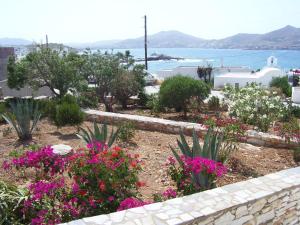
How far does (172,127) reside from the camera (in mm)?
8289

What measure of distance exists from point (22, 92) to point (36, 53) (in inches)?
232

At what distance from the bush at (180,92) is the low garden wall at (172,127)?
8.16 feet

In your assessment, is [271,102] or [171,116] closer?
[271,102]

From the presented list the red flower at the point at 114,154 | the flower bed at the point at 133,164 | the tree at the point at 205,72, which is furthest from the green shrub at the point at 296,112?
the tree at the point at 205,72

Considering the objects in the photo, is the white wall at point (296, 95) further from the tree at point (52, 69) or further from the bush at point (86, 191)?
the bush at point (86, 191)

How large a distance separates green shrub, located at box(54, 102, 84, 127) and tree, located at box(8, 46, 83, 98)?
2935mm

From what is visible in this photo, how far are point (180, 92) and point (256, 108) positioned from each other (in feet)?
8.97

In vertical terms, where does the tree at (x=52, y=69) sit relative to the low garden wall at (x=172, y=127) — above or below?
above

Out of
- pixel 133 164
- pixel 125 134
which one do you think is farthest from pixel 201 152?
pixel 125 134

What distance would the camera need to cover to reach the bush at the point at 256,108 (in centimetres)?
883

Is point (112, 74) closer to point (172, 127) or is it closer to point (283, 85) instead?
point (172, 127)

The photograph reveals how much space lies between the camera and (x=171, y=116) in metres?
11.5

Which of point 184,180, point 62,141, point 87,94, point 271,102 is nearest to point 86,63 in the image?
point 87,94

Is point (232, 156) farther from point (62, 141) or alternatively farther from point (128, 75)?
point (128, 75)
